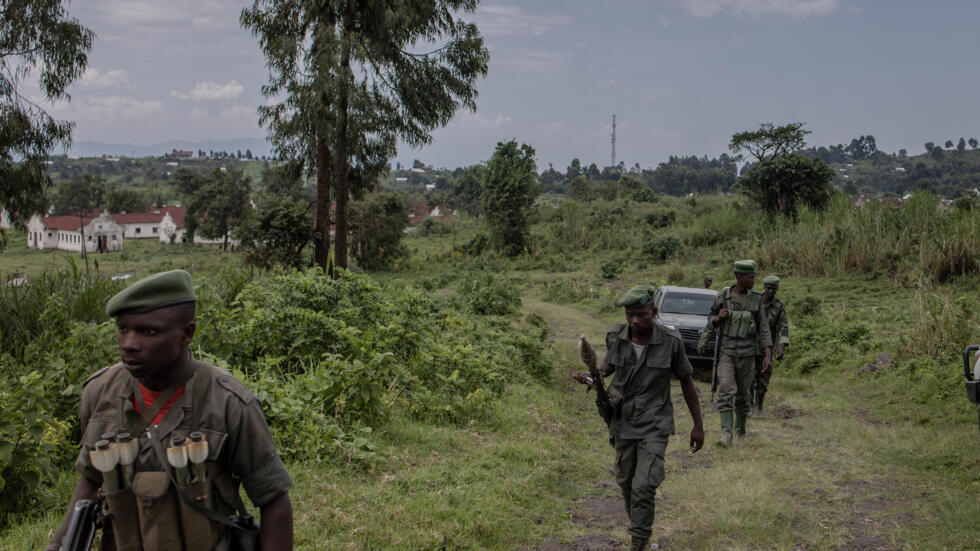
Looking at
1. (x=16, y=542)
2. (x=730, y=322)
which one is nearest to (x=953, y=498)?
(x=730, y=322)

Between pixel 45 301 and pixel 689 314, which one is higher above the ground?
pixel 45 301

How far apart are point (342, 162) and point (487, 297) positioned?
4.76 m

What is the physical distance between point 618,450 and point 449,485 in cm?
157

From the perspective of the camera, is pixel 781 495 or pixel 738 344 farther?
pixel 738 344

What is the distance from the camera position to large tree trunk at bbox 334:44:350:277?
17453 mm

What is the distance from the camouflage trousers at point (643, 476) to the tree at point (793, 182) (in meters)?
25.9

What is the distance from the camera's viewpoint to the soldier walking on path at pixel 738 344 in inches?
339

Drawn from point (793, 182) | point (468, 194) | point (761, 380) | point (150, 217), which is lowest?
point (761, 380)

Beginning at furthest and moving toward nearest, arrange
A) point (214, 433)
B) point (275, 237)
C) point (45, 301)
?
point (275, 237), point (45, 301), point (214, 433)

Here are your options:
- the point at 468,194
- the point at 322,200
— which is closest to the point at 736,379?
the point at 322,200

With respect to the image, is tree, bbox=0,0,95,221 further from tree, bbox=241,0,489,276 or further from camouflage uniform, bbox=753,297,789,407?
camouflage uniform, bbox=753,297,789,407

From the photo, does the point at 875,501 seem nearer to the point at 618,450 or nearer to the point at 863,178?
the point at 618,450

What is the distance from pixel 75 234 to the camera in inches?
3049

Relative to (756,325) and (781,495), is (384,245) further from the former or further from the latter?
(781,495)
